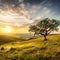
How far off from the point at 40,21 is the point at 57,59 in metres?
52.3

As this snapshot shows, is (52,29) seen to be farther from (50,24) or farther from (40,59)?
(40,59)

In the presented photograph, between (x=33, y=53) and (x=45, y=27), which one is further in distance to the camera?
(x=45, y=27)

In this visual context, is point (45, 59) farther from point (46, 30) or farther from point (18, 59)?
point (46, 30)

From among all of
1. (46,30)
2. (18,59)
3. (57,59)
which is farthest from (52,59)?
(46,30)

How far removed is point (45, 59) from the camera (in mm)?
36625

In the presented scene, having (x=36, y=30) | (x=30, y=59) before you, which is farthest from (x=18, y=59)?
(x=36, y=30)

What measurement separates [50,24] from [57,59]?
51.5 meters

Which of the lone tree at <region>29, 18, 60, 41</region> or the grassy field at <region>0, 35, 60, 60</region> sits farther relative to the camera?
the lone tree at <region>29, 18, 60, 41</region>

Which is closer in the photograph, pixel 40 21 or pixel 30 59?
pixel 30 59

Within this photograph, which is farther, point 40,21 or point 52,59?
point 40,21

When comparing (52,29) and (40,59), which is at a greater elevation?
(52,29)

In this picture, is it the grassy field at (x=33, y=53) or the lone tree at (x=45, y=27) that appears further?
the lone tree at (x=45, y=27)

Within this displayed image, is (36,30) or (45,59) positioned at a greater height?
(36,30)

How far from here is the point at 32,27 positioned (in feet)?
293
